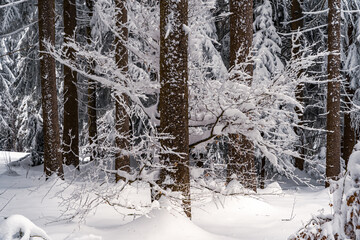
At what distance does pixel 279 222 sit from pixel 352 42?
9929mm

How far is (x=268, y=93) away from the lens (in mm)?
6051

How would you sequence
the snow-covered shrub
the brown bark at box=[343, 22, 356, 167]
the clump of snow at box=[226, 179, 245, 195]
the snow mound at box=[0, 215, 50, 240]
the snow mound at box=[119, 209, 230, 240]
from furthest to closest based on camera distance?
the brown bark at box=[343, 22, 356, 167] < the clump of snow at box=[226, 179, 245, 195] < the snow mound at box=[119, 209, 230, 240] < the snow-covered shrub < the snow mound at box=[0, 215, 50, 240]

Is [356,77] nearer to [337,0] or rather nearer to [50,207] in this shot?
[337,0]

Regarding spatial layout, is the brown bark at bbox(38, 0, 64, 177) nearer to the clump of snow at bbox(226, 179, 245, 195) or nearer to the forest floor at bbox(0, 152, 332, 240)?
the forest floor at bbox(0, 152, 332, 240)

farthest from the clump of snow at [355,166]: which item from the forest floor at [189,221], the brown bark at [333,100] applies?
the brown bark at [333,100]

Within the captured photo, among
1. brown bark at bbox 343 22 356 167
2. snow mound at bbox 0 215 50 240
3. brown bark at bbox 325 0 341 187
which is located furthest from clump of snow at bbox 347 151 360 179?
brown bark at bbox 343 22 356 167

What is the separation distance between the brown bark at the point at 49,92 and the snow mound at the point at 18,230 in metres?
8.12

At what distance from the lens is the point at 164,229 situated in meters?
5.50

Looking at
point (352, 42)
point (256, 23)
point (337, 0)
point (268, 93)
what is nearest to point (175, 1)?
point (268, 93)

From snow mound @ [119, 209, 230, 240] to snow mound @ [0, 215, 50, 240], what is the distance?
254cm

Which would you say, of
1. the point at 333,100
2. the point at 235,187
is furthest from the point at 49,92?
the point at 333,100

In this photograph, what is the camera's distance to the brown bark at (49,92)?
35.1 feet

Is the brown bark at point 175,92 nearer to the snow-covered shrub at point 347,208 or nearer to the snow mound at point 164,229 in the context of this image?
the snow mound at point 164,229

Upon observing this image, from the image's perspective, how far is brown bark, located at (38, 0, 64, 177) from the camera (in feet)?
35.1
